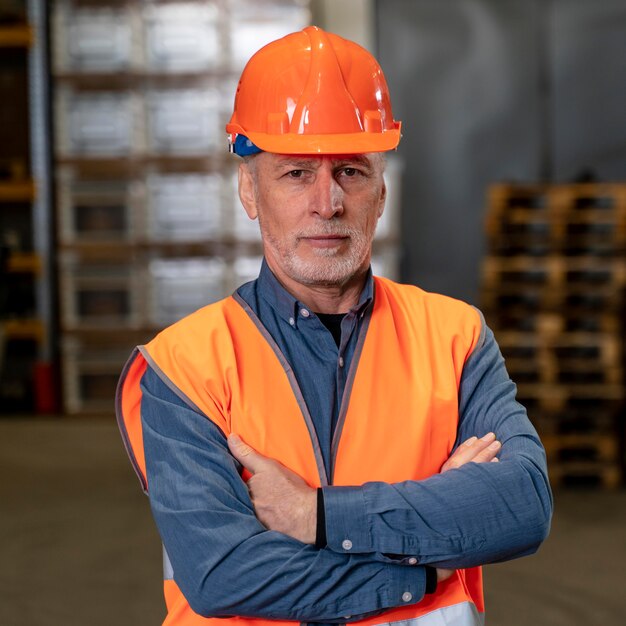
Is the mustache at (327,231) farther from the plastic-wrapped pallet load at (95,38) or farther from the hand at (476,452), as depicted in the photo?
the plastic-wrapped pallet load at (95,38)

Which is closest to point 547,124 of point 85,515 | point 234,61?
point 234,61

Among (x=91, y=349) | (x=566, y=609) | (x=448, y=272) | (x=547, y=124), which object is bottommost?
(x=566, y=609)

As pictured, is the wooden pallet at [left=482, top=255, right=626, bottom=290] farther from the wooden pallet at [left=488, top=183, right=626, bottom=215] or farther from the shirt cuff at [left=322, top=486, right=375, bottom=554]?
the shirt cuff at [left=322, top=486, right=375, bottom=554]

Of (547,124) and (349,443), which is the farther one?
(547,124)

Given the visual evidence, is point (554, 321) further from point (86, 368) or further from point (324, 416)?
point (324, 416)

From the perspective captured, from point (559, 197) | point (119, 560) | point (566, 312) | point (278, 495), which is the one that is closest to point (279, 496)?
point (278, 495)

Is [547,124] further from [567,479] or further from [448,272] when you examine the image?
[567,479]

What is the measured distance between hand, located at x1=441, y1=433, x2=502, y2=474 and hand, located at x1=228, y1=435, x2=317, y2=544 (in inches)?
11.3

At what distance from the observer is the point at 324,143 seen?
192 cm

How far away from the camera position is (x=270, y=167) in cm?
199

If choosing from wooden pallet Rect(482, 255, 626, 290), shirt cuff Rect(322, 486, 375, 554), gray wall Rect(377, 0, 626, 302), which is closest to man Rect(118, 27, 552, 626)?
shirt cuff Rect(322, 486, 375, 554)

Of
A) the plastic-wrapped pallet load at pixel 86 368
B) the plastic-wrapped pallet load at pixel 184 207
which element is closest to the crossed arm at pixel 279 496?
the plastic-wrapped pallet load at pixel 184 207

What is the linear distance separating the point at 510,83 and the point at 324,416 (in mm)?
7790

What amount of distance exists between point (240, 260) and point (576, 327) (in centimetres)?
321
